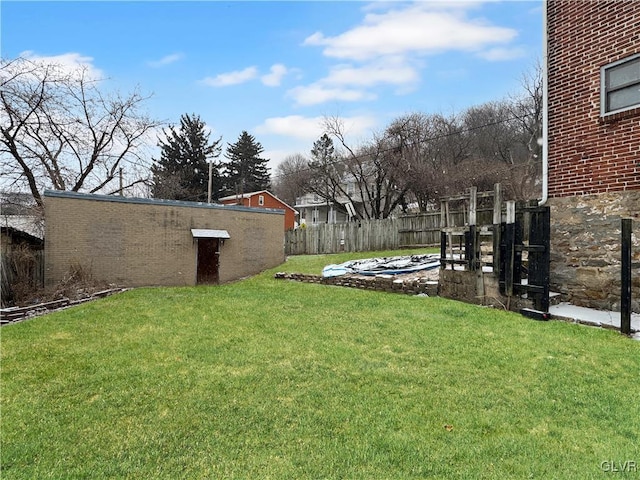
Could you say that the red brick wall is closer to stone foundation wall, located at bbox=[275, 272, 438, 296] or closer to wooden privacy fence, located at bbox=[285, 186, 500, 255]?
stone foundation wall, located at bbox=[275, 272, 438, 296]

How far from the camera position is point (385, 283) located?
9.44 meters

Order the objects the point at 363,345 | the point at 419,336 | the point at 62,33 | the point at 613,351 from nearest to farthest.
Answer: the point at 613,351, the point at 363,345, the point at 419,336, the point at 62,33

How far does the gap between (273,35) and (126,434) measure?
9595 millimetres

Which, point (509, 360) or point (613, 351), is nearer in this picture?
point (509, 360)

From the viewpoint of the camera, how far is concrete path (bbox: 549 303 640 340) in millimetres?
5375

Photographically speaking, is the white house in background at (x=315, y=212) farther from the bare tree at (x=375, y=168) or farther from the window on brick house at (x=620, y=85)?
the window on brick house at (x=620, y=85)

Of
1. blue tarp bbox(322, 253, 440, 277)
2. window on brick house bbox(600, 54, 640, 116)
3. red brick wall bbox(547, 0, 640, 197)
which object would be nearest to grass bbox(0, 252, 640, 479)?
red brick wall bbox(547, 0, 640, 197)

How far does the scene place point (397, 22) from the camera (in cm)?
810

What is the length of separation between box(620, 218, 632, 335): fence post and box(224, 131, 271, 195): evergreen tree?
127 ft

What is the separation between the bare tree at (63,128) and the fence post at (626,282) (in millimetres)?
17375

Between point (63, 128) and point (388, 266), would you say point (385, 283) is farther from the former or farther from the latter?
point (63, 128)

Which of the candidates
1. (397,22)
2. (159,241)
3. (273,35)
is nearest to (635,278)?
(397,22)

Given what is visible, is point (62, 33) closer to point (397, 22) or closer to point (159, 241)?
point (159, 241)

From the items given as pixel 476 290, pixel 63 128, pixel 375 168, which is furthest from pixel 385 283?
pixel 375 168
